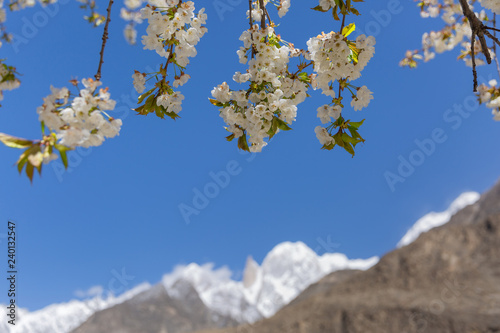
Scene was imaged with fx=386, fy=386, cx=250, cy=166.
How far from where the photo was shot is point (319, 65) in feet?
6.23

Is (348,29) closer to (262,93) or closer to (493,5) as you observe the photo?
(262,93)

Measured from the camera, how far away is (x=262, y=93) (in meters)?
1.88

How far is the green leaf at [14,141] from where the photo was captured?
1.40 metres

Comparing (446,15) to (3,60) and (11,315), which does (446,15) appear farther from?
(11,315)

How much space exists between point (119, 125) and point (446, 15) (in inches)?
190

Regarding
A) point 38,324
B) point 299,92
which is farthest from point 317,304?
point 38,324

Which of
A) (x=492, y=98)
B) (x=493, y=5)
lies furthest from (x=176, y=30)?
(x=492, y=98)

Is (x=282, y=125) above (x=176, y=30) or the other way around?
the other way around

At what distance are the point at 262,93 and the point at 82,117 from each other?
2.69 feet

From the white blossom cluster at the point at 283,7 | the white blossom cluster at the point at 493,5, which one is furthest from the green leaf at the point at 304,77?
the white blossom cluster at the point at 493,5

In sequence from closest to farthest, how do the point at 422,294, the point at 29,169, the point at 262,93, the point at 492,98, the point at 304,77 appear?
1. the point at 29,169
2. the point at 262,93
3. the point at 304,77
4. the point at 492,98
5. the point at 422,294

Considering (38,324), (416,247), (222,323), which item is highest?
(38,324)

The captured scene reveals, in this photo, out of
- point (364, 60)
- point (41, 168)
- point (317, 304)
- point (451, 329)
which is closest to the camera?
point (41, 168)

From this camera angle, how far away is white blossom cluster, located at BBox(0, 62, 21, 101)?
206 centimetres
